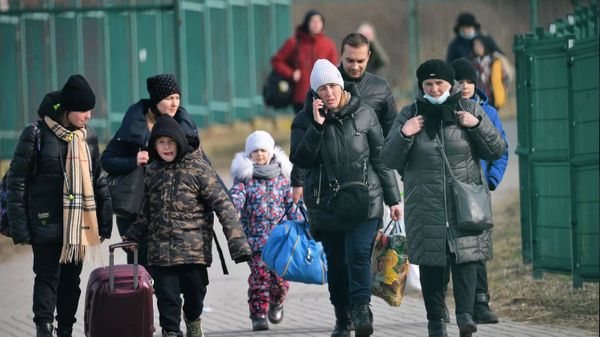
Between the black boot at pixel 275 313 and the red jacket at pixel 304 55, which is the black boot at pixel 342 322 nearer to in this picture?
the black boot at pixel 275 313

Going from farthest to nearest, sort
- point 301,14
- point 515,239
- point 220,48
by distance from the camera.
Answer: point 301,14
point 220,48
point 515,239

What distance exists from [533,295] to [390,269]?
1.83m

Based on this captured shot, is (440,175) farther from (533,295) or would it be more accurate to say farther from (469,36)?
(469,36)

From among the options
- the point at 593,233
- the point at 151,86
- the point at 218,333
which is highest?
the point at 151,86

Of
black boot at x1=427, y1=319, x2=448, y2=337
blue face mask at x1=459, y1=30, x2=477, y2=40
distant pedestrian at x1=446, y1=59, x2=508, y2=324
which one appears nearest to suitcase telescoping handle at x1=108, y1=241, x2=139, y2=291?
black boot at x1=427, y1=319, x2=448, y2=337

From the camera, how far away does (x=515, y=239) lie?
11219 mm

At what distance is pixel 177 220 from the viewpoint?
6992 millimetres

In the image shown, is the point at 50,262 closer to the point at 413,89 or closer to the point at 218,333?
the point at 218,333

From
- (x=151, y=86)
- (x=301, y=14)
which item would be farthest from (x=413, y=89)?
(x=151, y=86)

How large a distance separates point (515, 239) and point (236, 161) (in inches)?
147

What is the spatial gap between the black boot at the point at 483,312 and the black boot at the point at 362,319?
3.74 feet

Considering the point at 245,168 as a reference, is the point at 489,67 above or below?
above

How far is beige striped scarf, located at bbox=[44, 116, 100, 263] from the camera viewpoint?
7.34 meters

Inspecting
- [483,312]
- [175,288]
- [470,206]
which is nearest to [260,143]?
[175,288]
